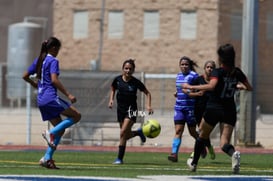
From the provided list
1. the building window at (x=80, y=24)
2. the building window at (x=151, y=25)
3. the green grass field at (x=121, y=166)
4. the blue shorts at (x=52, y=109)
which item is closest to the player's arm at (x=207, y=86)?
the green grass field at (x=121, y=166)

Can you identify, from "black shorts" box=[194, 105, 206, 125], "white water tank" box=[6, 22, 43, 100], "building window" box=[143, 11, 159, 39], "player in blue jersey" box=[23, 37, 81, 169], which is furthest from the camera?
"building window" box=[143, 11, 159, 39]

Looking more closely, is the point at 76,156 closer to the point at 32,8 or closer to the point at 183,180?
the point at 183,180

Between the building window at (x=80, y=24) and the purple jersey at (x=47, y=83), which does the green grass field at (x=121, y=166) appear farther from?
the building window at (x=80, y=24)

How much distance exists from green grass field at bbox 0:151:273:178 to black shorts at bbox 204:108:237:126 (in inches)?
33.0

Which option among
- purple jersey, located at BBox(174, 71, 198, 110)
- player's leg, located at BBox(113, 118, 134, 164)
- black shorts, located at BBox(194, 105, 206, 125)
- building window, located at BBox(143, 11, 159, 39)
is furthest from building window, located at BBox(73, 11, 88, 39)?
player's leg, located at BBox(113, 118, 134, 164)

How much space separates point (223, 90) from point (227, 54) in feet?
1.67

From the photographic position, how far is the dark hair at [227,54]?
15.9 metres

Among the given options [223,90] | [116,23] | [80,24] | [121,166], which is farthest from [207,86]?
[80,24]

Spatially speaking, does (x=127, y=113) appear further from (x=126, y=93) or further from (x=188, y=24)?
(x=188, y=24)

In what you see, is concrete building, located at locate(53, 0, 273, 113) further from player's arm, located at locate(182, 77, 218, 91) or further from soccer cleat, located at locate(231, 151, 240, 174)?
player's arm, located at locate(182, 77, 218, 91)

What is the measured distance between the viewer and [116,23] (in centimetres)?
4938

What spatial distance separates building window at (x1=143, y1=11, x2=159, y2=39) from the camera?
4872 cm

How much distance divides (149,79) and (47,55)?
49.5ft

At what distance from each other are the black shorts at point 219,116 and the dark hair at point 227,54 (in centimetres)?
66
